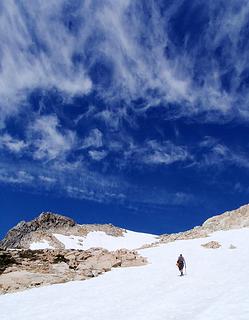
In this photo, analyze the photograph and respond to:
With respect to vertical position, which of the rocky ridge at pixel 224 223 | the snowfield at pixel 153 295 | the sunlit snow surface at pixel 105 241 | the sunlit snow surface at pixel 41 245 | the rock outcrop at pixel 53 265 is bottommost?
the snowfield at pixel 153 295

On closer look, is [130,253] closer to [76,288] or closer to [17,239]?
[76,288]

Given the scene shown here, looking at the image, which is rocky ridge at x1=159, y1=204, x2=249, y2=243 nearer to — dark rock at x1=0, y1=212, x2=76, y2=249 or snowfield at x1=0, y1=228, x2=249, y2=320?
snowfield at x1=0, y1=228, x2=249, y2=320

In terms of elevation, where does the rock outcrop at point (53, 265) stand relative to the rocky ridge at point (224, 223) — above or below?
below

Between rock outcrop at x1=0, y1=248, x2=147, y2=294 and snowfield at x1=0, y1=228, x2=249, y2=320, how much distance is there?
1649 millimetres

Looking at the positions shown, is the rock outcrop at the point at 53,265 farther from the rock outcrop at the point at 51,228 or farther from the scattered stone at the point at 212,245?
the rock outcrop at the point at 51,228

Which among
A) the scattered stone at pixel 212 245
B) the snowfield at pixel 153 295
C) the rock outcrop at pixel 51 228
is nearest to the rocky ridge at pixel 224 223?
the scattered stone at pixel 212 245

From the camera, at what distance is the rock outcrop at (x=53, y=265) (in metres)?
36.9

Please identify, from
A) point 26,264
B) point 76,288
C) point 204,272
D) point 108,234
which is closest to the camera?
point 76,288

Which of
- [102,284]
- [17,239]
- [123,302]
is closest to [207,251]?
[102,284]

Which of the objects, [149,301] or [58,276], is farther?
[58,276]

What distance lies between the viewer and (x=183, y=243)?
5541cm

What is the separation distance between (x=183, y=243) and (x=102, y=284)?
73.7 ft

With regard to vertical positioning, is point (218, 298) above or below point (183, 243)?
below

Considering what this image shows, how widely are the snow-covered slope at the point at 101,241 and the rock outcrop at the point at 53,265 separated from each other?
42956 mm
